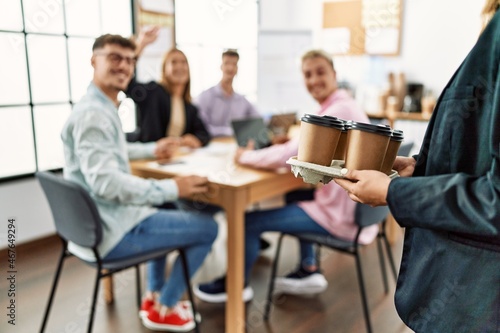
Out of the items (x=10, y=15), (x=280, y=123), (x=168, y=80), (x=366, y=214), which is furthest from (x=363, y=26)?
(x=10, y=15)

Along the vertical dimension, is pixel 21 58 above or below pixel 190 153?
above

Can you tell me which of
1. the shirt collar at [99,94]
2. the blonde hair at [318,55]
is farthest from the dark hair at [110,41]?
the blonde hair at [318,55]

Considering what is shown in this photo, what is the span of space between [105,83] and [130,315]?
1.22m

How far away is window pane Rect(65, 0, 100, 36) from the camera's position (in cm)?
170

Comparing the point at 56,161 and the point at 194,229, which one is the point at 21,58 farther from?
the point at 194,229

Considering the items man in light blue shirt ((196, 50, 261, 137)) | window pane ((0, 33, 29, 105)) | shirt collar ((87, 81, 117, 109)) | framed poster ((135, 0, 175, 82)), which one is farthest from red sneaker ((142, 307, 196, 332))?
framed poster ((135, 0, 175, 82))

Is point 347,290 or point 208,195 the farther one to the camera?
point 347,290

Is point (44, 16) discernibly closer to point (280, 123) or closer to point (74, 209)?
point (74, 209)

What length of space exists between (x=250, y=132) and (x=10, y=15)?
1418mm

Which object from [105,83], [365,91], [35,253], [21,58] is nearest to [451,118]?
[105,83]

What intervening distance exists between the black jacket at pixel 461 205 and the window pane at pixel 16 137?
3.84 ft

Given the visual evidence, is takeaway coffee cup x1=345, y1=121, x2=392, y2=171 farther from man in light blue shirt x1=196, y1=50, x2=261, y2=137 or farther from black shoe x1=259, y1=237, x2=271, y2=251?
man in light blue shirt x1=196, y1=50, x2=261, y2=137

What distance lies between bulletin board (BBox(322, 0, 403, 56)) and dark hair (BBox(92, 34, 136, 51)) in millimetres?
3406

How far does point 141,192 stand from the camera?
1678mm
